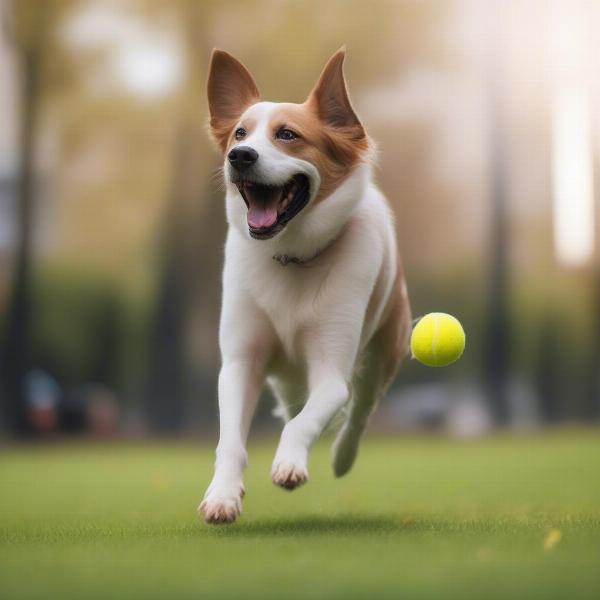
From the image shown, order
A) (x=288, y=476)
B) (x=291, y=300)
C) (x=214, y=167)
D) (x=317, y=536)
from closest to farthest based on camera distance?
(x=288, y=476), (x=317, y=536), (x=291, y=300), (x=214, y=167)

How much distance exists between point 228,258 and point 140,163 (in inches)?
448

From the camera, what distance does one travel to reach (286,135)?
4242 millimetres

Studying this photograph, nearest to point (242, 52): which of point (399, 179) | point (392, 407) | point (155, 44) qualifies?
point (155, 44)

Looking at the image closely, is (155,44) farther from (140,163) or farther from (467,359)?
(467,359)

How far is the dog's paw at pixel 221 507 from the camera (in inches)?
148

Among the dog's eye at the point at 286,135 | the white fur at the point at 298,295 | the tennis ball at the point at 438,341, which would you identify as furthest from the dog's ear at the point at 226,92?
the tennis ball at the point at 438,341

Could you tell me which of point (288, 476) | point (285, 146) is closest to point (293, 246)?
point (285, 146)

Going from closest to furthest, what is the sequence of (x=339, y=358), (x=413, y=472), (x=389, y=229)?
(x=339, y=358) < (x=389, y=229) < (x=413, y=472)

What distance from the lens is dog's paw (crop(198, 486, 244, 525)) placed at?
3.76 meters

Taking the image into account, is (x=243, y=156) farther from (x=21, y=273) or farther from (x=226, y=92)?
(x=21, y=273)

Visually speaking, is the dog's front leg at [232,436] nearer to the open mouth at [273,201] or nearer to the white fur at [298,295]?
the white fur at [298,295]

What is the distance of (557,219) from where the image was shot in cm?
1802

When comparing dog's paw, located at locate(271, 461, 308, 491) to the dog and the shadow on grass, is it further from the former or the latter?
the shadow on grass

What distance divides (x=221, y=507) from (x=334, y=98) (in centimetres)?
173
